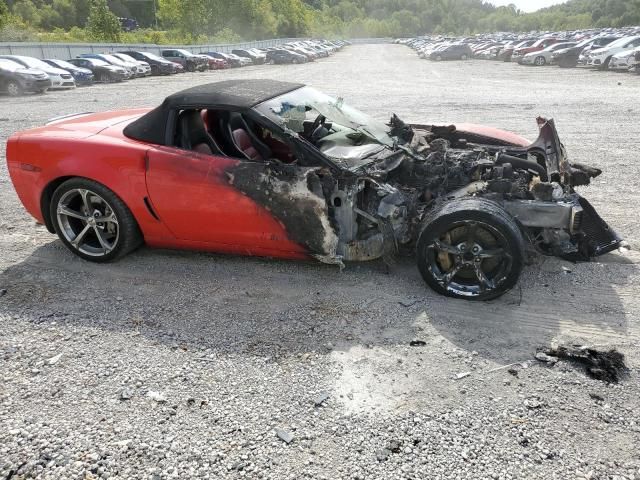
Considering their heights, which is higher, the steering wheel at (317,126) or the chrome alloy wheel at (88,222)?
the steering wheel at (317,126)

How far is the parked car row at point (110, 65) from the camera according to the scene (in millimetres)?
18797

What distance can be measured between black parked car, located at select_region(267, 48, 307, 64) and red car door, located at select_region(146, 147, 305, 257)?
42424 mm

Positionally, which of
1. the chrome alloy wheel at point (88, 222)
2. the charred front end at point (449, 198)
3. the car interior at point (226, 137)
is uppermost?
the car interior at point (226, 137)

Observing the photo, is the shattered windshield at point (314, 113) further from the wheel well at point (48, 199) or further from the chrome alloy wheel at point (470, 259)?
the wheel well at point (48, 199)

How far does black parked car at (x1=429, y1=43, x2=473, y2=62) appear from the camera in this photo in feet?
137

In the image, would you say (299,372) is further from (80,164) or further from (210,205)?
(80,164)

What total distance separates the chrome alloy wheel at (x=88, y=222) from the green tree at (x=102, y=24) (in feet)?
146

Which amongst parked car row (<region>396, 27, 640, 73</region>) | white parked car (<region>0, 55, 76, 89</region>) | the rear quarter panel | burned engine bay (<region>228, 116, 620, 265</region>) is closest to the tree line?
white parked car (<region>0, 55, 76, 89</region>)

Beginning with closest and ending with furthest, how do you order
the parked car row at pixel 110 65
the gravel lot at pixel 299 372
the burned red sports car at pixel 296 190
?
the gravel lot at pixel 299 372 → the burned red sports car at pixel 296 190 → the parked car row at pixel 110 65

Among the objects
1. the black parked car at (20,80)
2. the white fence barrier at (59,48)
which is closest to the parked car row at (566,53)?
the black parked car at (20,80)

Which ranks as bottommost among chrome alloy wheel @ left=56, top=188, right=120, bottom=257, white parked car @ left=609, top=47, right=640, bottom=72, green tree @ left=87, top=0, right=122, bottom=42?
chrome alloy wheel @ left=56, top=188, right=120, bottom=257

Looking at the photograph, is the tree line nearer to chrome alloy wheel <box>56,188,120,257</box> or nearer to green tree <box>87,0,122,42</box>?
green tree <box>87,0,122,42</box>

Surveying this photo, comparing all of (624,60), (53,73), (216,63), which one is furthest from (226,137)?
(216,63)

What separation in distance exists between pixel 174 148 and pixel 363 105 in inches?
411
